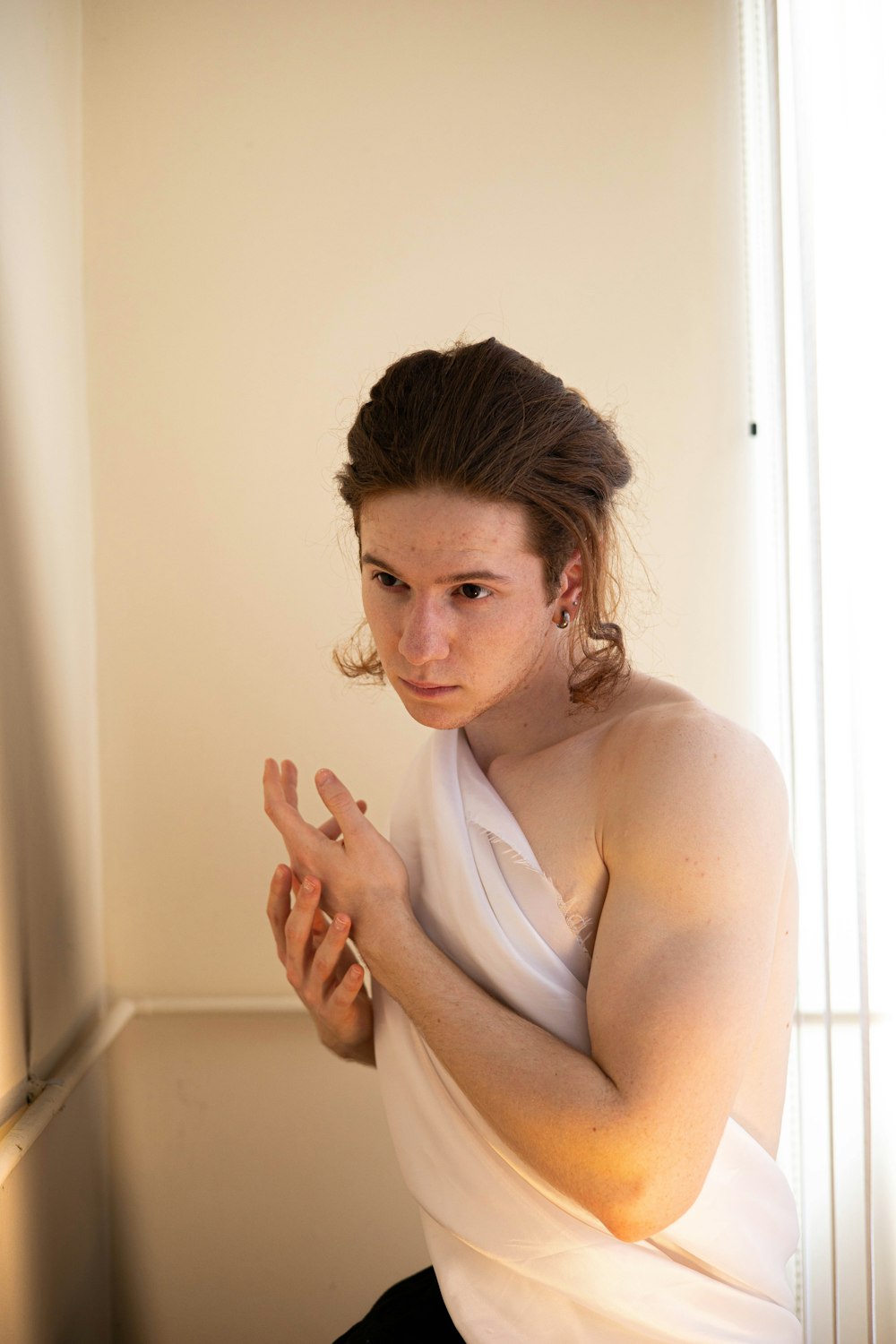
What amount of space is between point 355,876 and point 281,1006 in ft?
2.67

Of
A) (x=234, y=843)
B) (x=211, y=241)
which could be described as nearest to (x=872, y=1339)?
(x=234, y=843)

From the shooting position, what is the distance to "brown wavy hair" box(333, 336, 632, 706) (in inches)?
43.4

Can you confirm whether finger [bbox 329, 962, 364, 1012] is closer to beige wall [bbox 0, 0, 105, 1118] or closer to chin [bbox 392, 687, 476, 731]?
chin [bbox 392, 687, 476, 731]

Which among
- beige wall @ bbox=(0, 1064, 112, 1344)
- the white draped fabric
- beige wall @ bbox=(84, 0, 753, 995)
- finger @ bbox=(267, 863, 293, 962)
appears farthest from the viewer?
beige wall @ bbox=(84, 0, 753, 995)

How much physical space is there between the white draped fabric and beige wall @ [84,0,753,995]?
0.80 m

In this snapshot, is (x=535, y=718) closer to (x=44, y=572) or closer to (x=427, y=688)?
(x=427, y=688)

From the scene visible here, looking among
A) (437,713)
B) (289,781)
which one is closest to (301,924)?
(289,781)

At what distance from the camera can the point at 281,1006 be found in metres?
1.89

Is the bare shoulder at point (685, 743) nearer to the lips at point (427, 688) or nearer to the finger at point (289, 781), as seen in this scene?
the lips at point (427, 688)

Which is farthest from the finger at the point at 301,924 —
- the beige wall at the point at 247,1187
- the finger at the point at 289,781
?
the beige wall at the point at 247,1187

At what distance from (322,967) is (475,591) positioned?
17.7 inches

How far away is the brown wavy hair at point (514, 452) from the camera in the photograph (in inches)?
43.4

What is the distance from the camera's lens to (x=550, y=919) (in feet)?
3.63

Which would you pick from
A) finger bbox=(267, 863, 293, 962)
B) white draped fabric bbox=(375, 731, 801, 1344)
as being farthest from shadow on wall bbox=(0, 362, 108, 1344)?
white draped fabric bbox=(375, 731, 801, 1344)
